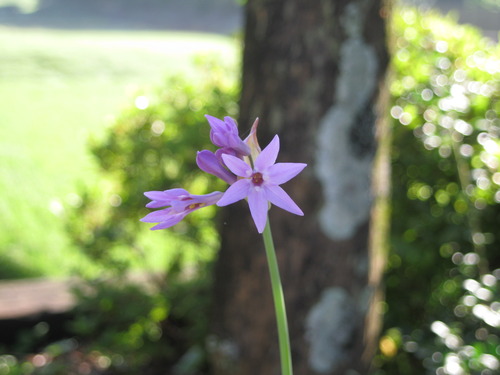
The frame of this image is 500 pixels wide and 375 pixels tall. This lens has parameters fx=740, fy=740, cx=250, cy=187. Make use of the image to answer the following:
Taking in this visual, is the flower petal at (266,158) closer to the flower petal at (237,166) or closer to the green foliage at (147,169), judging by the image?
the flower petal at (237,166)

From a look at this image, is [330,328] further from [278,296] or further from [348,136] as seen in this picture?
[278,296]

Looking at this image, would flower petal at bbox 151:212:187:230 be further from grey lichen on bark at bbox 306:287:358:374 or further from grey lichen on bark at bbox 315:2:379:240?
grey lichen on bark at bbox 306:287:358:374

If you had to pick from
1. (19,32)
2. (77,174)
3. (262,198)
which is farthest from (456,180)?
(19,32)

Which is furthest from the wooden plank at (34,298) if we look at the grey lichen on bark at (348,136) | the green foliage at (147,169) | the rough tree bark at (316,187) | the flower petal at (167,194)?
the flower petal at (167,194)

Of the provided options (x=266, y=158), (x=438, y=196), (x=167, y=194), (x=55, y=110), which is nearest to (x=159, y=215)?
(x=167, y=194)

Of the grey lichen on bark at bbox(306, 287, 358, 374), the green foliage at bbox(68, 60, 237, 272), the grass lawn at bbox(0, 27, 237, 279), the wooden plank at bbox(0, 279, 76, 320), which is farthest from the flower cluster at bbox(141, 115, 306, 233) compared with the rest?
the wooden plank at bbox(0, 279, 76, 320)

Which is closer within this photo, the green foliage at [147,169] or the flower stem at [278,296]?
the flower stem at [278,296]
